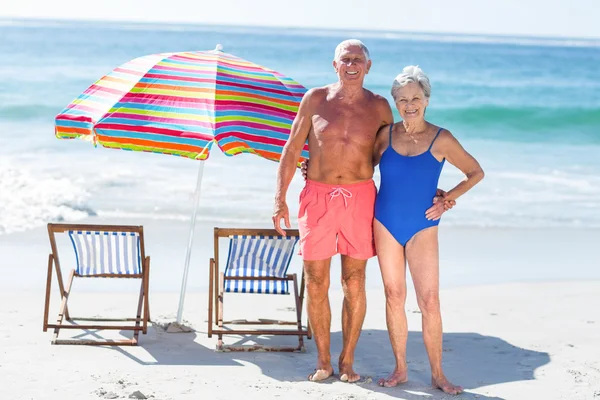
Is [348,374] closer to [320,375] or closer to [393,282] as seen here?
[320,375]

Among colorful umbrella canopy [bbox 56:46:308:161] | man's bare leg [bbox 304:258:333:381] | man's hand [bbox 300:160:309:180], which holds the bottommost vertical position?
man's bare leg [bbox 304:258:333:381]

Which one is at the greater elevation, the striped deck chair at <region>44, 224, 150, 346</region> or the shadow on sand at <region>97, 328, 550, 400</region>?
the striped deck chair at <region>44, 224, 150, 346</region>

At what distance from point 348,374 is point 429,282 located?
2.46ft

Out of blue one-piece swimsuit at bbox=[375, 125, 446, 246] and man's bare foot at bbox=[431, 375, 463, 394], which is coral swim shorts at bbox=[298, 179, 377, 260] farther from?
man's bare foot at bbox=[431, 375, 463, 394]

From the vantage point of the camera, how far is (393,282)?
205 inches

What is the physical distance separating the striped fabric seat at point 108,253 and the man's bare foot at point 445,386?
2.14 metres

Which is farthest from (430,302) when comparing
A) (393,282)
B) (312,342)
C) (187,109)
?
(187,109)

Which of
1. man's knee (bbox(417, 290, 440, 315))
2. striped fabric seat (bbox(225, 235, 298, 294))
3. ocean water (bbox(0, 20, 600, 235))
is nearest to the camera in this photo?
man's knee (bbox(417, 290, 440, 315))

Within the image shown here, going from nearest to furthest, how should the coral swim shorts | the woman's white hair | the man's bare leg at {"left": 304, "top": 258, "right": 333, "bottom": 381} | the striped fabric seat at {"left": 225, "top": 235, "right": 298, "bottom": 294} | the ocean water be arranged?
the woman's white hair
the coral swim shorts
the man's bare leg at {"left": 304, "top": 258, "right": 333, "bottom": 381}
the striped fabric seat at {"left": 225, "top": 235, "right": 298, "bottom": 294}
the ocean water

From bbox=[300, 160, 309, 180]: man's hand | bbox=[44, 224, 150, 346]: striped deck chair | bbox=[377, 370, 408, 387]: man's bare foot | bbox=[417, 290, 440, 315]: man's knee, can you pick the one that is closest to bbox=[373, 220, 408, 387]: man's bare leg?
bbox=[377, 370, 408, 387]: man's bare foot

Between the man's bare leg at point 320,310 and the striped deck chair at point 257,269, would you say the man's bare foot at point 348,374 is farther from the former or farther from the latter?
the striped deck chair at point 257,269

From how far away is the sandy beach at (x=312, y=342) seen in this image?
526 cm

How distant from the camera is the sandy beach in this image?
5262mm

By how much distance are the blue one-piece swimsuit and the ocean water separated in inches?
228
